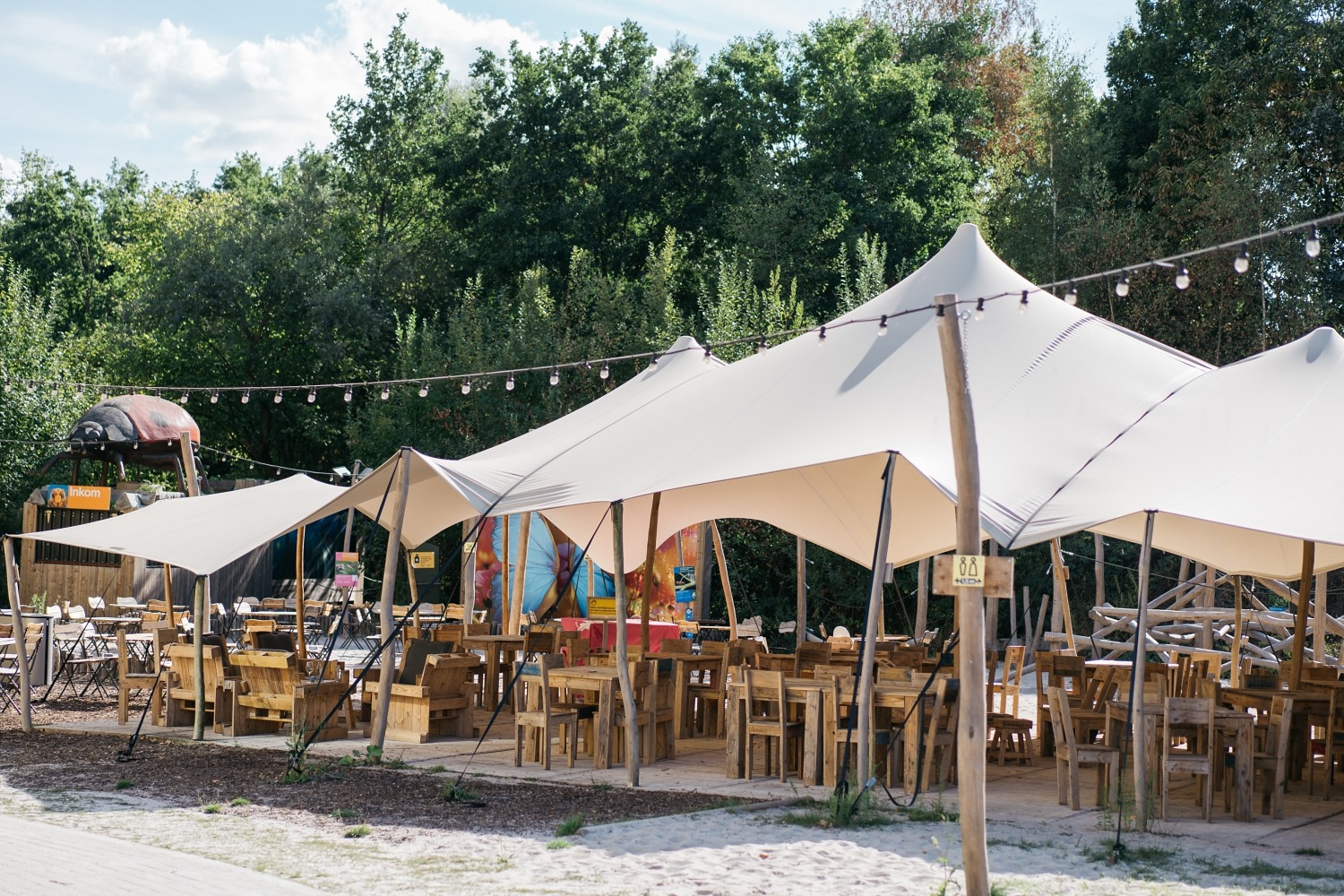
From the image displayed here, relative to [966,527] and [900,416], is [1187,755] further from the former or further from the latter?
[966,527]

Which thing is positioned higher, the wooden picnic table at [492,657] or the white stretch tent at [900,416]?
the white stretch tent at [900,416]

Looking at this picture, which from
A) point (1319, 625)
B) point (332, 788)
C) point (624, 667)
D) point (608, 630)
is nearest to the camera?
point (332, 788)

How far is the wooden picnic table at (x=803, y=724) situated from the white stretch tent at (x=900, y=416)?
4.92ft

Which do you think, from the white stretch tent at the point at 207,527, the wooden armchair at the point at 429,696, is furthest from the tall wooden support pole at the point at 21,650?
the wooden armchair at the point at 429,696

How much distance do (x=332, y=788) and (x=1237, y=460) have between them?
20.0 ft

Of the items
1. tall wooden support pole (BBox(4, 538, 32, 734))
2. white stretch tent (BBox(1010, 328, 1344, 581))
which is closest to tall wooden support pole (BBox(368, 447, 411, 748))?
tall wooden support pole (BBox(4, 538, 32, 734))

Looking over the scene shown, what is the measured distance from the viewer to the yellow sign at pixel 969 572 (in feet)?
17.6

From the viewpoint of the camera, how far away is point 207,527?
11.2 m

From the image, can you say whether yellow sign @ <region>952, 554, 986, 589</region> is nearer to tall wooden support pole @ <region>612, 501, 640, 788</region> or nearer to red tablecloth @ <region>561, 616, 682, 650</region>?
tall wooden support pole @ <region>612, 501, 640, 788</region>

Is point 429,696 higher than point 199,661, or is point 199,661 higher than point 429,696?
point 199,661

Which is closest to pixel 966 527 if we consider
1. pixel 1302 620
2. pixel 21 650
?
pixel 1302 620

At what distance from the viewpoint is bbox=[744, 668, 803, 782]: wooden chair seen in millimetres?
8664

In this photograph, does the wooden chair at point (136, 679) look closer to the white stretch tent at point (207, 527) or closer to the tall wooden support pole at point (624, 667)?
the white stretch tent at point (207, 527)

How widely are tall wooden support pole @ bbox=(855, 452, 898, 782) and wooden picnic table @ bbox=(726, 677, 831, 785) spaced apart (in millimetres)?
515
